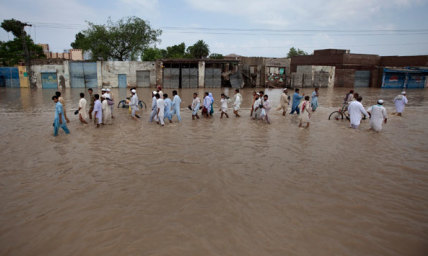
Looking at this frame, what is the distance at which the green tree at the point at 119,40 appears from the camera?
3212cm

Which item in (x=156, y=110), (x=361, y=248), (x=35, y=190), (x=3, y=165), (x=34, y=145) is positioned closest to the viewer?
(x=361, y=248)

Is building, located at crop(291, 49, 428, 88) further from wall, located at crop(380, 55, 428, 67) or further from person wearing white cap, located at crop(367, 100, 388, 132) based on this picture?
person wearing white cap, located at crop(367, 100, 388, 132)

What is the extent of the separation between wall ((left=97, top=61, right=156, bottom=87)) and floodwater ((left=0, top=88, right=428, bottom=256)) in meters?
20.2

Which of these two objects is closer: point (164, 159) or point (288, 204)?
point (288, 204)

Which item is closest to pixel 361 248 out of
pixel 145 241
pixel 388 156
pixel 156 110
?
pixel 145 241

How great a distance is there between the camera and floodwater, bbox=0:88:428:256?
3441 millimetres

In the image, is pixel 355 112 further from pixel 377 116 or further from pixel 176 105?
pixel 176 105

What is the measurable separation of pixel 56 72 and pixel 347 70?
105 feet

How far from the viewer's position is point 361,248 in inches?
132

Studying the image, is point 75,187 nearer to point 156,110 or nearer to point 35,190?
point 35,190

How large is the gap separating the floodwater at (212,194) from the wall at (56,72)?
67.6ft

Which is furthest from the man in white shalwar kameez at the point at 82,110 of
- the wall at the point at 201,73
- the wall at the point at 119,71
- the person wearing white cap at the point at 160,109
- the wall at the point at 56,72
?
the wall at the point at 56,72

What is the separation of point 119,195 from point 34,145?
4355 millimetres

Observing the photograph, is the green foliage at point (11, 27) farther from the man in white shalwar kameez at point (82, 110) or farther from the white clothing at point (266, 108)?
the white clothing at point (266, 108)
